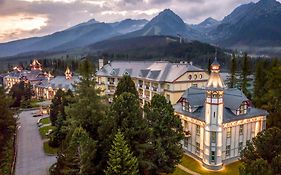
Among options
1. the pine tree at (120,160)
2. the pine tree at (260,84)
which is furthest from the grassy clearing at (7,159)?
the pine tree at (260,84)

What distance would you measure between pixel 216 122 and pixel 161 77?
26852 millimetres

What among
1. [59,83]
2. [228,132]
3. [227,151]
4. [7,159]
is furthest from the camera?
[59,83]

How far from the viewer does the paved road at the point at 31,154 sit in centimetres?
4291

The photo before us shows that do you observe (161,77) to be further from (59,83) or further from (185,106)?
(59,83)

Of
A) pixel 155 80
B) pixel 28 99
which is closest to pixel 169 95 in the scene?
pixel 155 80

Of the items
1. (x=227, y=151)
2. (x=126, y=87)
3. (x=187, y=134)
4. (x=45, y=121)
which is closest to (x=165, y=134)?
(x=187, y=134)

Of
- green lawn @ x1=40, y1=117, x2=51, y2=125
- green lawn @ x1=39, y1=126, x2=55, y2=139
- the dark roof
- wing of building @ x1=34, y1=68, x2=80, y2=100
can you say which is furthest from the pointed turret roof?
wing of building @ x1=34, y1=68, x2=80, y2=100

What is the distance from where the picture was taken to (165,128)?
3516 centimetres

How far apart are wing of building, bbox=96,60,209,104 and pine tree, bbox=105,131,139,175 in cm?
3754

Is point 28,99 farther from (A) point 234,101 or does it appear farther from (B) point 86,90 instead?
(A) point 234,101

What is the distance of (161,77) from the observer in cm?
6681

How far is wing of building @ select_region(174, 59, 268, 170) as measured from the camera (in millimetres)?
41438

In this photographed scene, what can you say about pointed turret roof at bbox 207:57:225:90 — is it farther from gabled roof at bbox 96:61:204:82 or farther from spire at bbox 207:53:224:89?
gabled roof at bbox 96:61:204:82

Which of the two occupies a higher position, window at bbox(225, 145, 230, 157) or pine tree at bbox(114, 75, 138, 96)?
pine tree at bbox(114, 75, 138, 96)
